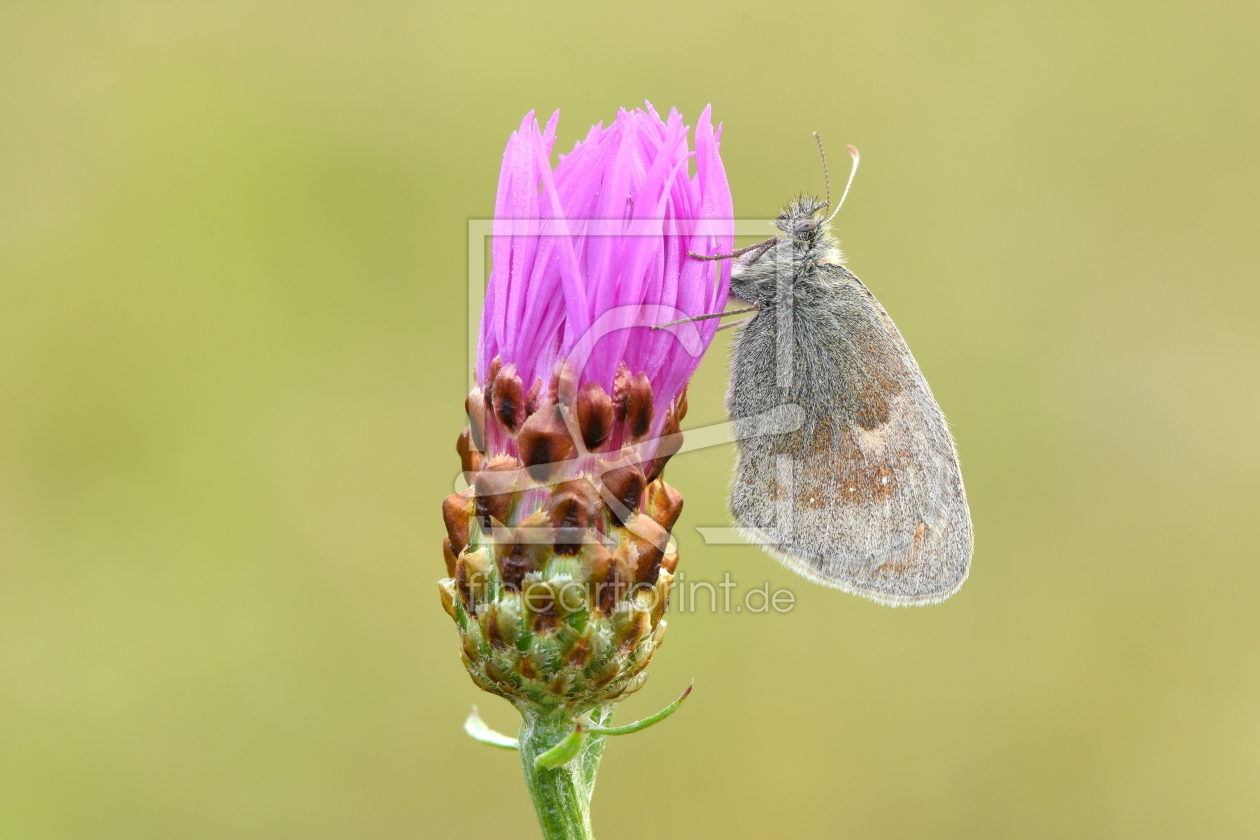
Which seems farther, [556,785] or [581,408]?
[581,408]

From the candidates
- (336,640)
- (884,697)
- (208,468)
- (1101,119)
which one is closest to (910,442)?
(884,697)

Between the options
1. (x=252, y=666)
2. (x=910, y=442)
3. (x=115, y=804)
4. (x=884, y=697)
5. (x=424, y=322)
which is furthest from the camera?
(x=424, y=322)

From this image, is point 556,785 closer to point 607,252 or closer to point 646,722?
point 646,722

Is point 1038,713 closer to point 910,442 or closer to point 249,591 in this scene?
point 910,442

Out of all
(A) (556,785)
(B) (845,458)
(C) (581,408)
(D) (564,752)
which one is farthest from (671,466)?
(D) (564,752)

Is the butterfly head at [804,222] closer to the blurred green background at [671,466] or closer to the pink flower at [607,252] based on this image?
the pink flower at [607,252]

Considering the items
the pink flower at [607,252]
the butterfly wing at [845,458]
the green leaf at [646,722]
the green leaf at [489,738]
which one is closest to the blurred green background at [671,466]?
the butterfly wing at [845,458]

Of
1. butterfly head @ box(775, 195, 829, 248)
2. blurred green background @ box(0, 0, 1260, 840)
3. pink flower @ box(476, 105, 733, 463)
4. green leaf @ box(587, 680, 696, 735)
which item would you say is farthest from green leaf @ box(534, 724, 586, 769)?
blurred green background @ box(0, 0, 1260, 840)
